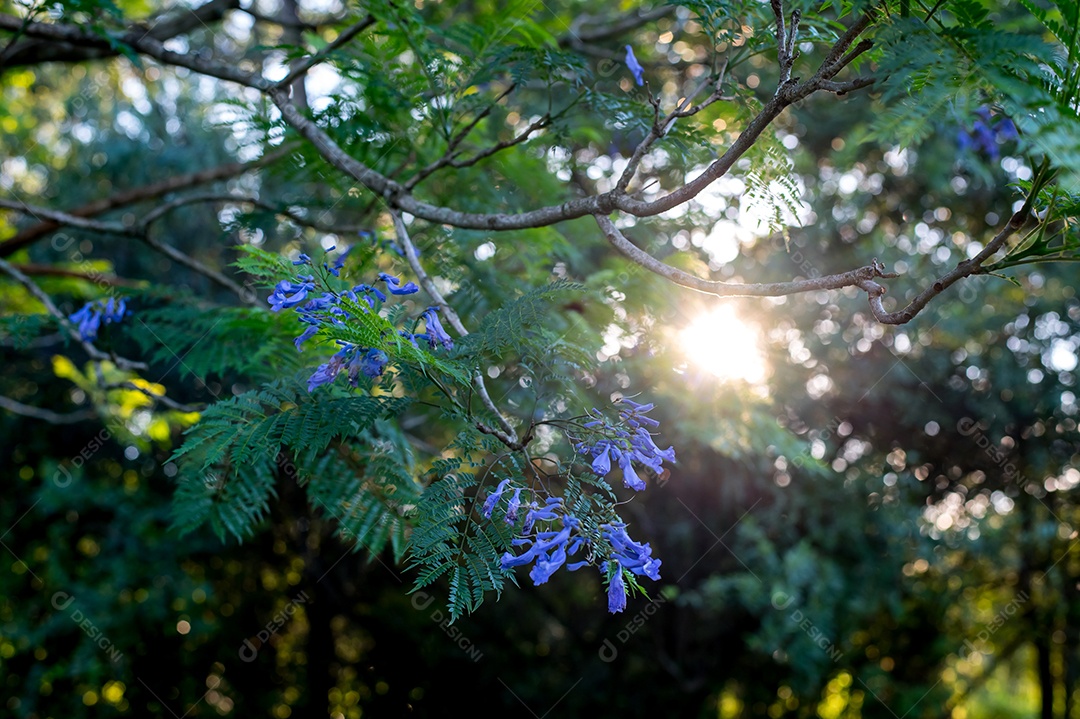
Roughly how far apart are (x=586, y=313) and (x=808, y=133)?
4312 millimetres

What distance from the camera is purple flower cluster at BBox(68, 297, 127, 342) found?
3.21 metres

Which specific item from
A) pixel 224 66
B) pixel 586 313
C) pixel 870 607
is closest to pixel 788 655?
pixel 870 607

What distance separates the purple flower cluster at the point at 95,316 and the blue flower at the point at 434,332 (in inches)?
74.2

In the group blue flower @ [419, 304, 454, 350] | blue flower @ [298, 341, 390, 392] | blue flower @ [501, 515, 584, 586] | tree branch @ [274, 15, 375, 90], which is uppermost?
tree branch @ [274, 15, 375, 90]

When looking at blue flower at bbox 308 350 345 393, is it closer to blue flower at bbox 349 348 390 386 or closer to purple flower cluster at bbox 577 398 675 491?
blue flower at bbox 349 348 390 386

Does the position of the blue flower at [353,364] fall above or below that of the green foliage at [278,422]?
above

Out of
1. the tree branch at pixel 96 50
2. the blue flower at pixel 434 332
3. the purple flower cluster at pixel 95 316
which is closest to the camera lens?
the blue flower at pixel 434 332

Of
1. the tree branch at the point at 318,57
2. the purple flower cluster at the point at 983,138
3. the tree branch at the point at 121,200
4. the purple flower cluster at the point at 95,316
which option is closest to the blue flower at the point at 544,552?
the tree branch at the point at 318,57

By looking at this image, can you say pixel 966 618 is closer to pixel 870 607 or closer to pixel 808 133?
pixel 870 607

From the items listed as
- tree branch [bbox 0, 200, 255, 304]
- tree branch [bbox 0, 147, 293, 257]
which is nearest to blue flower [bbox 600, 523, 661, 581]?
tree branch [bbox 0, 200, 255, 304]

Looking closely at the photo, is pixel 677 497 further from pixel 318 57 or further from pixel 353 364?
pixel 353 364

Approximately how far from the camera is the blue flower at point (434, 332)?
1.97m

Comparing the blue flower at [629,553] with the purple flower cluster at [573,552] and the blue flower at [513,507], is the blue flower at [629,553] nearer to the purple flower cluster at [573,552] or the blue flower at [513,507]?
the purple flower cluster at [573,552]

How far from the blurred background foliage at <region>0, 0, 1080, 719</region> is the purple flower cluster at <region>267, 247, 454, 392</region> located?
225 centimetres
